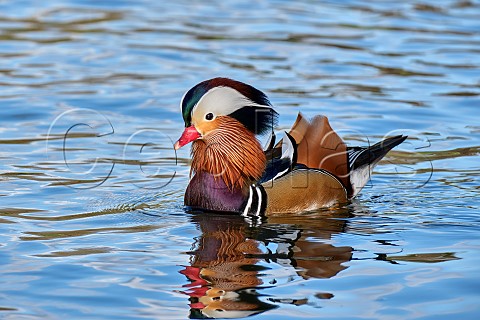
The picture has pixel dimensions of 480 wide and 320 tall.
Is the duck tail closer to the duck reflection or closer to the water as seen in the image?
the water

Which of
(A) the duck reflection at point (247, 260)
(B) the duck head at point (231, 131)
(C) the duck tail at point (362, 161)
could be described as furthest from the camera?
(C) the duck tail at point (362, 161)

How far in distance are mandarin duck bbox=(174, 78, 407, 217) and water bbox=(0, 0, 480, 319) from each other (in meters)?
0.19

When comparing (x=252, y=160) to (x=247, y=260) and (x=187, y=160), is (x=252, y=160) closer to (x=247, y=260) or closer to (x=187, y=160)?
(x=247, y=260)

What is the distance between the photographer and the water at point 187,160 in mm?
5816

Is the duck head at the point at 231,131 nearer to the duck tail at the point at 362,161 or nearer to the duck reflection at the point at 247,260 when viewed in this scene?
the duck reflection at the point at 247,260

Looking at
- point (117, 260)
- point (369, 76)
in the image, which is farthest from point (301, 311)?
point (369, 76)

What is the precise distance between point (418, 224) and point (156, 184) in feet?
7.59

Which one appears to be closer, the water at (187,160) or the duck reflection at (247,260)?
the duck reflection at (247,260)

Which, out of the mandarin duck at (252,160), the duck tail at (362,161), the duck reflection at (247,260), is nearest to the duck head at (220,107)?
the mandarin duck at (252,160)

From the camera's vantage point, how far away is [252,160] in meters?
7.81

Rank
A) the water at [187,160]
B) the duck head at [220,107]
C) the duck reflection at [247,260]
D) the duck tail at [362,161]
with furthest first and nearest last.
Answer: the duck tail at [362,161], the duck head at [220,107], the water at [187,160], the duck reflection at [247,260]

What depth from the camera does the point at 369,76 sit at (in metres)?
12.5

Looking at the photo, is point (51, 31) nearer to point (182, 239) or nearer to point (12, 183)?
point (12, 183)

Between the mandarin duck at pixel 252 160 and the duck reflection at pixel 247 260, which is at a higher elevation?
the mandarin duck at pixel 252 160
